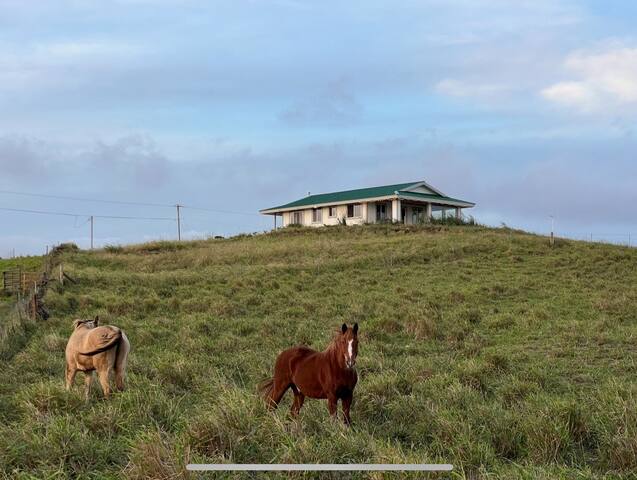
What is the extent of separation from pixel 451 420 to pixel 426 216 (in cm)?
4239

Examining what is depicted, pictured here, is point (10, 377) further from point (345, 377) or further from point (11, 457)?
point (345, 377)

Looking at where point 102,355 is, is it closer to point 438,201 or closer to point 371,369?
point 371,369

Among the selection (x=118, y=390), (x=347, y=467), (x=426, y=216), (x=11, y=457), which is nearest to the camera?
(x=347, y=467)

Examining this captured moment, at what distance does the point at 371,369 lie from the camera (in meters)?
10.5

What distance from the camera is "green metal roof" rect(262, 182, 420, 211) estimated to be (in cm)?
4850

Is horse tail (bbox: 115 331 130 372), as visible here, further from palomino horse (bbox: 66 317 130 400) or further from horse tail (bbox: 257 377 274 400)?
horse tail (bbox: 257 377 274 400)

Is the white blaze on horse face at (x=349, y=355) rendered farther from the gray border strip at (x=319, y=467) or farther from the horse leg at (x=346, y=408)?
the gray border strip at (x=319, y=467)

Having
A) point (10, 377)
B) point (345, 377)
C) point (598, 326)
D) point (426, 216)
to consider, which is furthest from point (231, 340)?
point (426, 216)

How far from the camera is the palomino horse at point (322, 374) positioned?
6.09 meters

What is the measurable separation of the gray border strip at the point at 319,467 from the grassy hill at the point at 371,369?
0.60 feet

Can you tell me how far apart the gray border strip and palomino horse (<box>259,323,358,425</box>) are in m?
1.33

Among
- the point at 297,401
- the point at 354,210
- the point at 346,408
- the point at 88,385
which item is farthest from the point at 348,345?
the point at 354,210

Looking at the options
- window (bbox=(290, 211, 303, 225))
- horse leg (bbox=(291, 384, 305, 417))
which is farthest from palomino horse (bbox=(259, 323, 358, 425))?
window (bbox=(290, 211, 303, 225))

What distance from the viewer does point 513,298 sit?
20266mm
